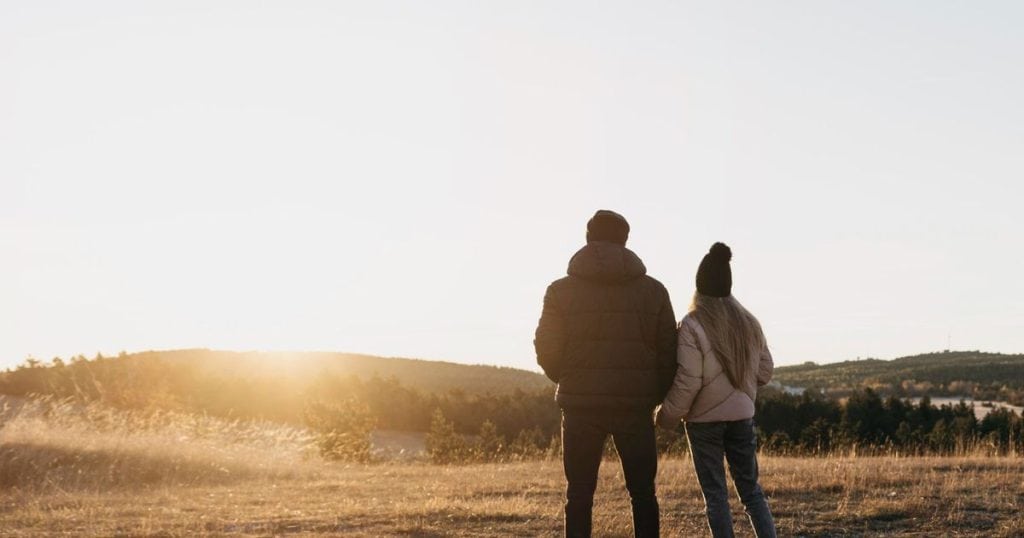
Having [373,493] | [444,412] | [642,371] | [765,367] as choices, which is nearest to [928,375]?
[444,412]

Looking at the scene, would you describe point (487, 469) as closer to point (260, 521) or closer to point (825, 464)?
point (825, 464)

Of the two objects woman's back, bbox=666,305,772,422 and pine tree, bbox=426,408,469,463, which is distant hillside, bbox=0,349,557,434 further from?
woman's back, bbox=666,305,772,422

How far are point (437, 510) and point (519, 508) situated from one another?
904 millimetres

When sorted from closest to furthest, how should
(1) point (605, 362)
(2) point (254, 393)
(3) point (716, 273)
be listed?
1. (1) point (605, 362)
2. (3) point (716, 273)
3. (2) point (254, 393)

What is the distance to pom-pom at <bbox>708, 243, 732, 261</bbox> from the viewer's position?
6.42 meters

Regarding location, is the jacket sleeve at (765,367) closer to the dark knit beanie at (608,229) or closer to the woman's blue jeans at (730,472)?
the woman's blue jeans at (730,472)

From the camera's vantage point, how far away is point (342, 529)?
31.8ft

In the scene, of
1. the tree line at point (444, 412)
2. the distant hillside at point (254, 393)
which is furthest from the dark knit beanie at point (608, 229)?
the distant hillside at point (254, 393)

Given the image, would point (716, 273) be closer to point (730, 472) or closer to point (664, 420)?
point (664, 420)

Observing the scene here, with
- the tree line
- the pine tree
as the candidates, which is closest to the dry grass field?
the tree line

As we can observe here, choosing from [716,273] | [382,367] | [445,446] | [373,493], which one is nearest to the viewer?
[716,273]

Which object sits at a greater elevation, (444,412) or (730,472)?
(730,472)

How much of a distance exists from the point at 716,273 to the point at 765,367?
2.42ft

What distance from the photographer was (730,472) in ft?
20.7
